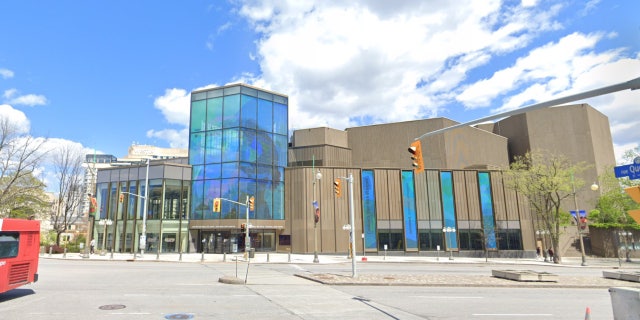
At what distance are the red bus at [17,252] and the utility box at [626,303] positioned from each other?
18132 millimetres

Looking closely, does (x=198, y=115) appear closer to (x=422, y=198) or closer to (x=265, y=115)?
Answer: (x=265, y=115)

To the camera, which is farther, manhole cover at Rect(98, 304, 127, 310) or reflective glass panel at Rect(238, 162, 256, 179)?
reflective glass panel at Rect(238, 162, 256, 179)

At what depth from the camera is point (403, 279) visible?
835 inches

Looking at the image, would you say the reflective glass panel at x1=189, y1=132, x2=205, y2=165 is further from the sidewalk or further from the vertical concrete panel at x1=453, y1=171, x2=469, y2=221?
the vertical concrete panel at x1=453, y1=171, x2=469, y2=221

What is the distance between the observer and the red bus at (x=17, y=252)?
13562 mm

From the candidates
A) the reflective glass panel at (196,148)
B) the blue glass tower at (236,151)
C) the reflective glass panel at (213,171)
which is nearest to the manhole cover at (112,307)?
the blue glass tower at (236,151)

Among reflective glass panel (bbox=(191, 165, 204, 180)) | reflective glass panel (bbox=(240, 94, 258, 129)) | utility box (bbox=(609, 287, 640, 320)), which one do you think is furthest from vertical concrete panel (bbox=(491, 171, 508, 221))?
utility box (bbox=(609, 287, 640, 320))

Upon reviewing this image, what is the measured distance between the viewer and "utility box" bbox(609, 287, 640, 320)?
757 centimetres

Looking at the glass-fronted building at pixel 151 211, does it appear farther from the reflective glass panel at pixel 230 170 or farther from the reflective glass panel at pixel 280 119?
the reflective glass panel at pixel 280 119

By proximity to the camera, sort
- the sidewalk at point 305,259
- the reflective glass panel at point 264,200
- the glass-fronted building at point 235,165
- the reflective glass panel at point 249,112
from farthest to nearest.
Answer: the reflective glass panel at point 249,112
the reflective glass panel at point 264,200
the glass-fronted building at point 235,165
the sidewalk at point 305,259

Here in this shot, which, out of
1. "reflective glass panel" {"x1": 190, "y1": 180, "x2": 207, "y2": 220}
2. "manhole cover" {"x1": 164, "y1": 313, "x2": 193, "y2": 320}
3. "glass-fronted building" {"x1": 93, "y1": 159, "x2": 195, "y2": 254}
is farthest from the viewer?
"reflective glass panel" {"x1": 190, "y1": 180, "x2": 207, "y2": 220}

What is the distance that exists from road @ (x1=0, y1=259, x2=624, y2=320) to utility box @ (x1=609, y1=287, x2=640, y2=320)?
14.3 feet

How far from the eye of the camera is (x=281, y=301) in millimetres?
14055

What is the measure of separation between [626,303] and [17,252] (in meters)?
18.8
